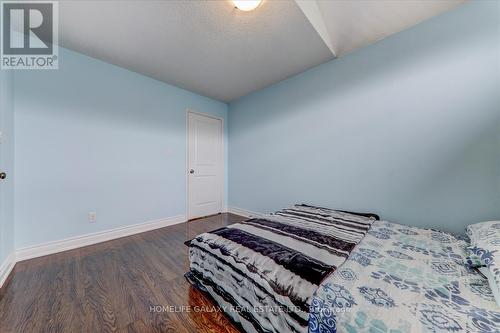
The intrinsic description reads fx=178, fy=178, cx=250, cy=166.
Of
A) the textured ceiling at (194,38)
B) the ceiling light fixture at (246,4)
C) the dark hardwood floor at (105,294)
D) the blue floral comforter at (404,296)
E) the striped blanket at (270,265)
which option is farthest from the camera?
the textured ceiling at (194,38)

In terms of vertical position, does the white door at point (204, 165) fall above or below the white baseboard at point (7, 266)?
above

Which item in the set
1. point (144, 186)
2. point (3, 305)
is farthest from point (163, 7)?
point (3, 305)

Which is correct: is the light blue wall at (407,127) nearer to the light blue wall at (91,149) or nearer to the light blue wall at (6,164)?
the light blue wall at (91,149)

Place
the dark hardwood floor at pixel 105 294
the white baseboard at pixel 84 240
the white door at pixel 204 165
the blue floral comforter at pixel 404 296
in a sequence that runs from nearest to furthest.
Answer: the blue floral comforter at pixel 404 296 < the dark hardwood floor at pixel 105 294 < the white baseboard at pixel 84 240 < the white door at pixel 204 165

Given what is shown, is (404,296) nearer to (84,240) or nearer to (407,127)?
(407,127)

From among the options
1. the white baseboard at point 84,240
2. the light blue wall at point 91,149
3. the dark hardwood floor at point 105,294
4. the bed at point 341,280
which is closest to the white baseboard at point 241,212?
the light blue wall at point 91,149

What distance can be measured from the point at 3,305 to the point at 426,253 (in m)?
2.90

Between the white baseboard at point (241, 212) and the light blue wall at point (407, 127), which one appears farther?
the white baseboard at point (241, 212)

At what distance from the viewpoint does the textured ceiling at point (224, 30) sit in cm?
161

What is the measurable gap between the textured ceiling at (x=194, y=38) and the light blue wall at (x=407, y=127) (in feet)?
1.97

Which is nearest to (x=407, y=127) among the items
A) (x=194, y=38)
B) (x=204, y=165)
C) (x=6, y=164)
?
(x=194, y=38)

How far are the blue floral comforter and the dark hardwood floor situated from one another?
0.71 m

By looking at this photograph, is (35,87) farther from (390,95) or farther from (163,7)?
(390,95)

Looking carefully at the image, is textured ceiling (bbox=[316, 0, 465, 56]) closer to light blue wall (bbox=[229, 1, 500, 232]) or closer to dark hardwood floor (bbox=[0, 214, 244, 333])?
light blue wall (bbox=[229, 1, 500, 232])
